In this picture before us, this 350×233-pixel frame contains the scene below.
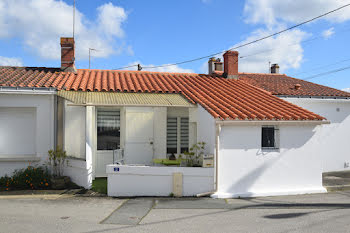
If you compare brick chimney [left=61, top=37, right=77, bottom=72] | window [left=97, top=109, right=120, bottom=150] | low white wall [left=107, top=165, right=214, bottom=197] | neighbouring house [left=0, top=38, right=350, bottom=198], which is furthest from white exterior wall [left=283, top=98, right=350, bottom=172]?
brick chimney [left=61, top=37, right=77, bottom=72]

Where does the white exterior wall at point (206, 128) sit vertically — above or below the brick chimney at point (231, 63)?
below

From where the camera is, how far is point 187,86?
1392 centimetres

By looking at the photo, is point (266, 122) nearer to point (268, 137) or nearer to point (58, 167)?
point (268, 137)

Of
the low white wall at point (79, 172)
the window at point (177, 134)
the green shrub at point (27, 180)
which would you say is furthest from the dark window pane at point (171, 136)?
the green shrub at point (27, 180)

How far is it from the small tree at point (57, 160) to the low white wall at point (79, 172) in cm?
22

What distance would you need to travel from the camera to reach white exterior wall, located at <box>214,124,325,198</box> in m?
9.69

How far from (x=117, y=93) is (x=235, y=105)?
4855 millimetres

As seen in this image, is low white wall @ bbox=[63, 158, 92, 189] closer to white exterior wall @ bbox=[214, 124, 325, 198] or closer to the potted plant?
the potted plant

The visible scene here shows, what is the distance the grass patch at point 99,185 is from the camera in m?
10.3

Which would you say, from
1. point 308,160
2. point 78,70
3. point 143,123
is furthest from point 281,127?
point 78,70

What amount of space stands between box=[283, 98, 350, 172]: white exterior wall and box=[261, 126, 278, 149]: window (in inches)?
155

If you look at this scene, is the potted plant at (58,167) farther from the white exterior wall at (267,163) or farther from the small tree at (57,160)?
the white exterior wall at (267,163)

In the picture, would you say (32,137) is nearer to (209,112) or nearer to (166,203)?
(166,203)

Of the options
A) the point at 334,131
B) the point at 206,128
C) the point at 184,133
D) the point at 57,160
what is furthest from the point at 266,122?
the point at 57,160
